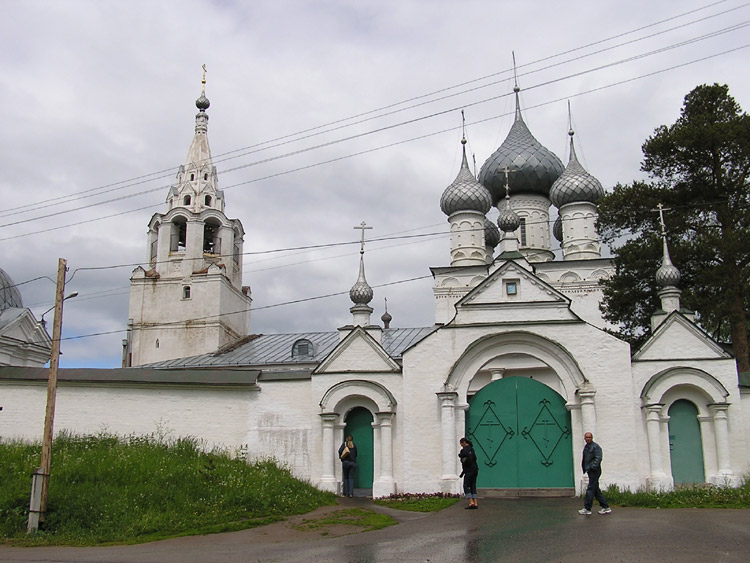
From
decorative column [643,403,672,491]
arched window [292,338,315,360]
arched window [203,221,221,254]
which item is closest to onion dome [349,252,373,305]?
decorative column [643,403,672,491]

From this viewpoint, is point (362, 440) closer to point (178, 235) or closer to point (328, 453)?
point (328, 453)

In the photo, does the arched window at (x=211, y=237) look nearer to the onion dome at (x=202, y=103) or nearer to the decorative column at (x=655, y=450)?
the onion dome at (x=202, y=103)

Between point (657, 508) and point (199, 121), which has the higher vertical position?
point (199, 121)

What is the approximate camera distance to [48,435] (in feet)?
40.1

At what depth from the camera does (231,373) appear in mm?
17219

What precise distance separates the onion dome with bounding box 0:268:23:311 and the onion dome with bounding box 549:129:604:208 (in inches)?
790

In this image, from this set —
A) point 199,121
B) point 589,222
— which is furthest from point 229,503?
point 199,121

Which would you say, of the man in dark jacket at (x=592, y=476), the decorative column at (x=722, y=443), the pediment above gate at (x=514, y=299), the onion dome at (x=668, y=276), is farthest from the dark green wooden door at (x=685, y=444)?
the man in dark jacket at (x=592, y=476)

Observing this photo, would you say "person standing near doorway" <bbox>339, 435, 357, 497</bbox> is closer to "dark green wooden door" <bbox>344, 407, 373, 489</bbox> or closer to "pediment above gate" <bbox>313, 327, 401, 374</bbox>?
"dark green wooden door" <bbox>344, 407, 373, 489</bbox>

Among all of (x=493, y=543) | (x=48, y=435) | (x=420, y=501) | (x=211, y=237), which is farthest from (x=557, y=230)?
(x=493, y=543)

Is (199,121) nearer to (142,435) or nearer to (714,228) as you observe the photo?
(142,435)

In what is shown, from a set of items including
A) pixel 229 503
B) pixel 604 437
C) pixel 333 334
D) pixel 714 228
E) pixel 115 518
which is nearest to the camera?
pixel 115 518

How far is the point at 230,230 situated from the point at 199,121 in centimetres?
590

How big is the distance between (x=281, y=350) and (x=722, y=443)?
16.9m
